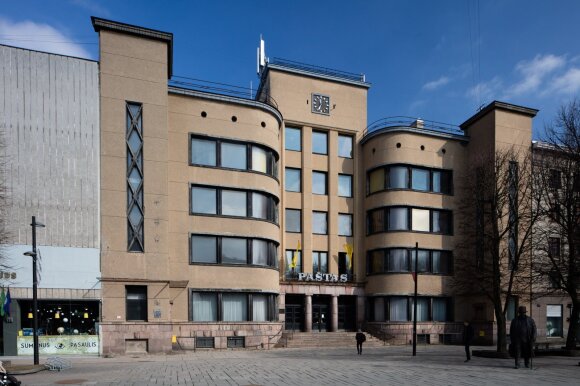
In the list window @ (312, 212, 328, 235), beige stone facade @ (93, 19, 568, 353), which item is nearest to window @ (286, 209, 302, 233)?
beige stone facade @ (93, 19, 568, 353)

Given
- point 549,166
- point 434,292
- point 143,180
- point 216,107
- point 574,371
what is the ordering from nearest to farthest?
point 574,371 < point 549,166 < point 143,180 < point 216,107 < point 434,292

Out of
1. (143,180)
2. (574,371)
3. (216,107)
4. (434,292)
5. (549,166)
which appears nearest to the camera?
(574,371)

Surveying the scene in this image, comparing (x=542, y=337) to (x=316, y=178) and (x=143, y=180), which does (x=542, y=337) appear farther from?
(x=143, y=180)

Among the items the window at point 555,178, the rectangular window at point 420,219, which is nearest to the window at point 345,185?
the rectangular window at point 420,219

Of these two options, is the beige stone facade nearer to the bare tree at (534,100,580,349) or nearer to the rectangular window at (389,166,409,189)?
the rectangular window at (389,166,409,189)

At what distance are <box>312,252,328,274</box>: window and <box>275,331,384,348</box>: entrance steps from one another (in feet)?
16.6

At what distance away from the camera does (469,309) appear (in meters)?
36.3

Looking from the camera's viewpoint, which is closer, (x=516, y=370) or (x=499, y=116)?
(x=516, y=370)

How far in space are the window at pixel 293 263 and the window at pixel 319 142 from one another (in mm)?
7792

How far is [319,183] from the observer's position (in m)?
36.7

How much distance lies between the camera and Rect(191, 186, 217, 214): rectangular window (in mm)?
29406

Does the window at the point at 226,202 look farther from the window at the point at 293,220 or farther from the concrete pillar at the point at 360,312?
the concrete pillar at the point at 360,312

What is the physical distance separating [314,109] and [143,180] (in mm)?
14870

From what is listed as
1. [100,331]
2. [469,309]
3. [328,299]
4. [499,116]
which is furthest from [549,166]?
[100,331]
